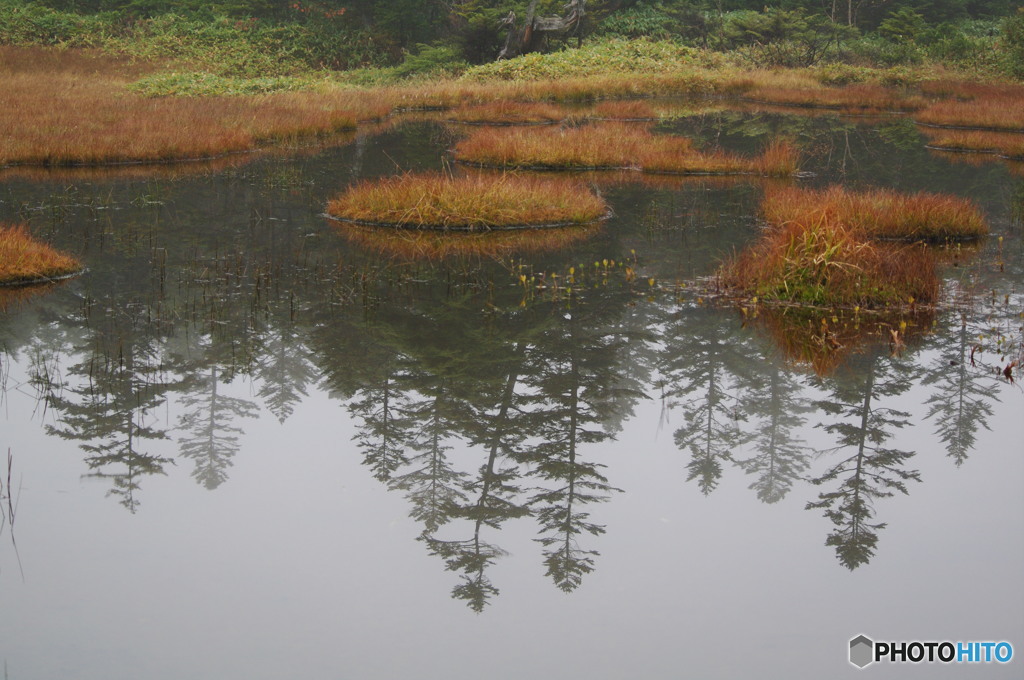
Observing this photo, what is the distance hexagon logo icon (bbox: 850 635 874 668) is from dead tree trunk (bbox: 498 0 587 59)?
138 ft

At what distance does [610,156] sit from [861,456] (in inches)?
602

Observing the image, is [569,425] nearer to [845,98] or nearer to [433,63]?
[845,98]

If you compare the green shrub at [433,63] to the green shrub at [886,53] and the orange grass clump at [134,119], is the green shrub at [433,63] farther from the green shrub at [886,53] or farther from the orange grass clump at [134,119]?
the green shrub at [886,53]

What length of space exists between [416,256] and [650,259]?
2930 mm

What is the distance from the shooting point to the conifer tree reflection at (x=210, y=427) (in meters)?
6.81

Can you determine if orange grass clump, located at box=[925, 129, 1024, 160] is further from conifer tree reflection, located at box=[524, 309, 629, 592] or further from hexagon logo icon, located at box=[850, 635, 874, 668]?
hexagon logo icon, located at box=[850, 635, 874, 668]

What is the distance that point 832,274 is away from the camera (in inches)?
431

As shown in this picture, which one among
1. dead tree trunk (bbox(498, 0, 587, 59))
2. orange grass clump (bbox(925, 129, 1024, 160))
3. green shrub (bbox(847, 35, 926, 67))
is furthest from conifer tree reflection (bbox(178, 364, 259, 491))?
green shrub (bbox(847, 35, 926, 67))

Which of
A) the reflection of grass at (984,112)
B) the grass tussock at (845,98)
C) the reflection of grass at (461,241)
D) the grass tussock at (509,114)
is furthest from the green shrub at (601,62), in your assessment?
the reflection of grass at (461,241)

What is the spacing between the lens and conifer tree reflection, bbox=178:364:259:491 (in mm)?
6809

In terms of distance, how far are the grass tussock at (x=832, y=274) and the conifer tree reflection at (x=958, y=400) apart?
1.19 m

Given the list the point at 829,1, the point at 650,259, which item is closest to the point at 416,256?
the point at 650,259

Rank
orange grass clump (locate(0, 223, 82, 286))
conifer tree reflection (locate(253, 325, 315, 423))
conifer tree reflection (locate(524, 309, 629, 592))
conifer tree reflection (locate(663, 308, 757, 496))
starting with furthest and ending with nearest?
orange grass clump (locate(0, 223, 82, 286)), conifer tree reflection (locate(253, 325, 315, 423)), conifer tree reflection (locate(663, 308, 757, 496)), conifer tree reflection (locate(524, 309, 629, 592))

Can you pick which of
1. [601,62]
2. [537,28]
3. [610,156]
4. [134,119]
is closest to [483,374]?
[610,156]
